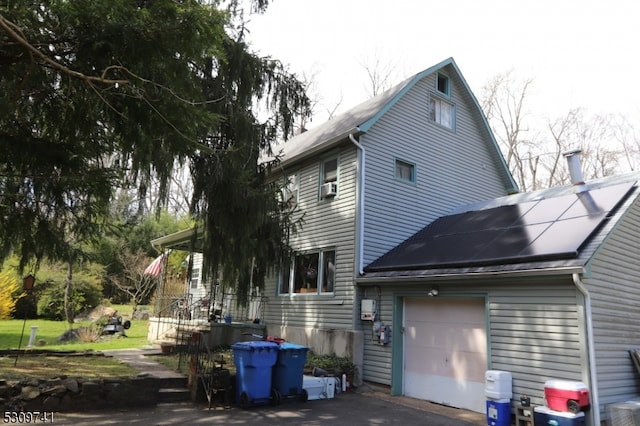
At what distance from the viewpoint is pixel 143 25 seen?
4984 millimetres

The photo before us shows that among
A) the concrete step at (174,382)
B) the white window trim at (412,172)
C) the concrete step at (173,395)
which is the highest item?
the white window trim at (412,172)

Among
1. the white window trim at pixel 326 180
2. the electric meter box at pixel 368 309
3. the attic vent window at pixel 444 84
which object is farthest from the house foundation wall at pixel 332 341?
the attic vent window at pixel 444 84

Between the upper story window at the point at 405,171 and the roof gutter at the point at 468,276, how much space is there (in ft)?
11.4

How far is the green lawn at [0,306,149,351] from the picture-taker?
1446 centimetres

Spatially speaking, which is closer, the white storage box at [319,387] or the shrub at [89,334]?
the white storage box at [319,387]

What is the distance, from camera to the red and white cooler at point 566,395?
6.40 metres

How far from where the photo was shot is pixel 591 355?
6.79 meters

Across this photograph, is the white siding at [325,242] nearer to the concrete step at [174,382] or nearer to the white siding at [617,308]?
the concrete step at [174,382]

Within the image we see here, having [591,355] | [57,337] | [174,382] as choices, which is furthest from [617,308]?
[57,337]

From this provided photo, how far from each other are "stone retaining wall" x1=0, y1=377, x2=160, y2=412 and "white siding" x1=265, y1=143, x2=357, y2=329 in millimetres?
4725

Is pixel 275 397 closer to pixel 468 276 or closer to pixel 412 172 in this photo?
pixel 468 276

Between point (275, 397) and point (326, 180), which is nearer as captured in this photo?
point (275, 397)

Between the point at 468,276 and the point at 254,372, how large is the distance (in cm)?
433

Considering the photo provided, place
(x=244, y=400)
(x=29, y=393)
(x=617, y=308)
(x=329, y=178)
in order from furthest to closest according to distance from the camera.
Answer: (x=329, y=178) → (x=244, y=400) → (x=617, y=308) → (x=29, y=393)
